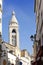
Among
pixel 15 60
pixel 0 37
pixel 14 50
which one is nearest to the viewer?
pixel 0 37

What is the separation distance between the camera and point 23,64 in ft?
346

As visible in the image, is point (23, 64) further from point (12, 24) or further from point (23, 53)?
point (12, 24)

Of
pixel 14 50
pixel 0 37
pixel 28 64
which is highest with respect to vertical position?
pixel 0 37

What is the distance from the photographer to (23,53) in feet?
398

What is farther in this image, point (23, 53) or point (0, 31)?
point (23, 53)

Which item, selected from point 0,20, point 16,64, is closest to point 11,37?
point 16,64

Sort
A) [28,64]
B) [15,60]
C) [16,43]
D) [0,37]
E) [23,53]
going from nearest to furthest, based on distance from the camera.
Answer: [0,37] → [15,60] → [28,64] → [23,53] → [16,43]

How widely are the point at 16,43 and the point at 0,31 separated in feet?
259

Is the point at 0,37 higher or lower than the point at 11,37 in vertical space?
higher

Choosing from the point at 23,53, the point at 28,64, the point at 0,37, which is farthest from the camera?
the point at 23,53

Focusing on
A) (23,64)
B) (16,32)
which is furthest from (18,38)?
(23,64)

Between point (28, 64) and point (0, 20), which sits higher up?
point (0, 20)

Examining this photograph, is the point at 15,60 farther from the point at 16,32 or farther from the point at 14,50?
the point at 16,32

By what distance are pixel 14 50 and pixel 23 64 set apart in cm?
810
